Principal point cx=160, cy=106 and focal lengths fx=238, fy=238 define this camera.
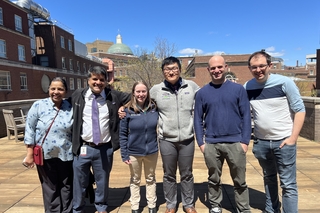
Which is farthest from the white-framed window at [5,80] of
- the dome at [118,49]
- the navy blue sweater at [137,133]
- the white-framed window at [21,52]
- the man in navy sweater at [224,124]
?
the dome at [118,49]

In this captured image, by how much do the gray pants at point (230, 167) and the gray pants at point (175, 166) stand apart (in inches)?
10.4

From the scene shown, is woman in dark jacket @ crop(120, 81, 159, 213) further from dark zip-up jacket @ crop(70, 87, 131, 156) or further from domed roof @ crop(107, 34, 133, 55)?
domed roof @ crop(107, 34, 133, 55)

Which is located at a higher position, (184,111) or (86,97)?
(86,97)

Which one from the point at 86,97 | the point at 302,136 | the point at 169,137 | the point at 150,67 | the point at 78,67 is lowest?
the point at 302,136

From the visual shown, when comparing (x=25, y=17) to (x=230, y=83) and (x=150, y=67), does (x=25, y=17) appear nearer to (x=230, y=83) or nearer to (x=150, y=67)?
(x=150, y=67)

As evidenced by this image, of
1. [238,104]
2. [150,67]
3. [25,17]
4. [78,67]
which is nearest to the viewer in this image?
[238,104]

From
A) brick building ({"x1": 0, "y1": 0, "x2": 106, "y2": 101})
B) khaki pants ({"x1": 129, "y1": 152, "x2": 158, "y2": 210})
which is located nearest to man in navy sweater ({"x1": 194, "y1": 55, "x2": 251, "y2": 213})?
khaki pants ({"x1": 129, "y1": 152, "x2": 158, "y2": 210})

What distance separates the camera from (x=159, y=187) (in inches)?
163

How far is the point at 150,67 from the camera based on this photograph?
16.3m

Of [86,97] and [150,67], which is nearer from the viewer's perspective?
[86,97]

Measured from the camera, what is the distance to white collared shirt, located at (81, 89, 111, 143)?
2.98 m

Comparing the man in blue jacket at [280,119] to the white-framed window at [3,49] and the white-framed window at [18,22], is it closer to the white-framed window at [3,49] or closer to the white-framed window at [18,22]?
the white-framed window at [3,49]

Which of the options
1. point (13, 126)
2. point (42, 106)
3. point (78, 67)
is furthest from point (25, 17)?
point (42, 106)

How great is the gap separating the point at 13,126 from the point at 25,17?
2790 cm
